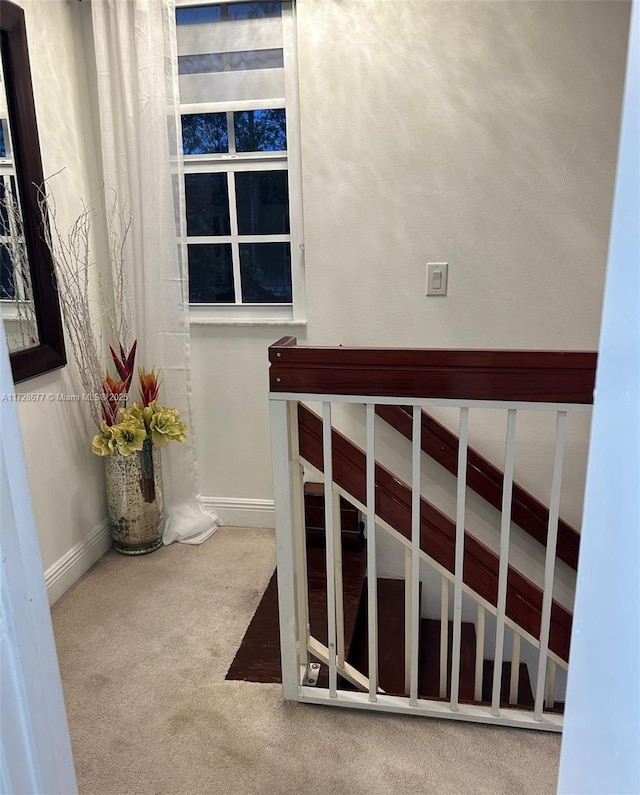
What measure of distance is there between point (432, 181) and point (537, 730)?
5.98 feet

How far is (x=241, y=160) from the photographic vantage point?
8.30ft

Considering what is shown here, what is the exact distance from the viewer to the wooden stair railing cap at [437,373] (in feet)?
4.42

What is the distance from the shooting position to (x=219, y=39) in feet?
7.95

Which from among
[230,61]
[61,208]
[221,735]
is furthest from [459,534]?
[230,61]

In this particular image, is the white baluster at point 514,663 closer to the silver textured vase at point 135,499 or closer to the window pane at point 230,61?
the silver textured vase at point 135,499

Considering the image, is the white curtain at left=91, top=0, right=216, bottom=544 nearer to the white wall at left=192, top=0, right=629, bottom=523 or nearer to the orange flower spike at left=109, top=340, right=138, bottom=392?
the orange flower spike at left=109, top=340, right=138, bottom=392

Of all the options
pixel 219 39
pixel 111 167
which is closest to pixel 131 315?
pixel 111 167

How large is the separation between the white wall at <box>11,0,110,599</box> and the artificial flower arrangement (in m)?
0.13

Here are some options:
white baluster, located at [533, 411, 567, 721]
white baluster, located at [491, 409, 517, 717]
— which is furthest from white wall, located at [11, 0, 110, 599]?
white baluster, located at [533, 411, 567, 721]

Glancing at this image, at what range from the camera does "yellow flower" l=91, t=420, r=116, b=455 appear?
7.76 ft

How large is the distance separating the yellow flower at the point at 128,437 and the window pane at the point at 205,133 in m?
1.16

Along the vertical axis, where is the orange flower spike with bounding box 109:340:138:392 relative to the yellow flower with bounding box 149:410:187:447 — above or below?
above

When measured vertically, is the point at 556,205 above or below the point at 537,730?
above

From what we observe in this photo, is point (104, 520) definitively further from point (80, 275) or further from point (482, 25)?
point (482, 25)
